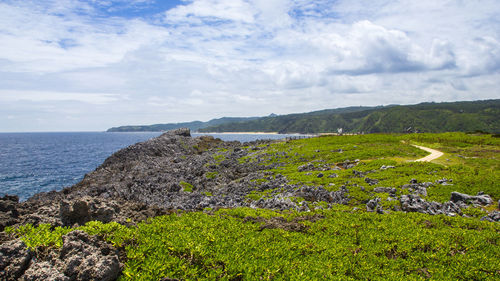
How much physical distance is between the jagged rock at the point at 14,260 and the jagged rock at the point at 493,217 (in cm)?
2426

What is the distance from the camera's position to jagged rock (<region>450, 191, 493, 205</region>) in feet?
67.5

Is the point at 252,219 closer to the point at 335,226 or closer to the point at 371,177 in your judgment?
the point at 335,226

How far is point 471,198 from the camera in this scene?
2102 cm

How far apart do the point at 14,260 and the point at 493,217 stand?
25.1 meters

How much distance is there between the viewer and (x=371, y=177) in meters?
28.3

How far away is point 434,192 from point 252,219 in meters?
16.4

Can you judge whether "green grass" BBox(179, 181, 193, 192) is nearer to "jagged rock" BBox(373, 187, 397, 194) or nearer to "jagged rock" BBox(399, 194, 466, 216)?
"jagged rock" BBox(373, 187, 397, 194)

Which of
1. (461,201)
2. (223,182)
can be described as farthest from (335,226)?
(223,182)

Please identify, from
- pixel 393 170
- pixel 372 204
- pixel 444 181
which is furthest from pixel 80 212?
pixel 393 170

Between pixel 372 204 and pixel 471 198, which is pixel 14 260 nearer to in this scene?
pixel 372 204

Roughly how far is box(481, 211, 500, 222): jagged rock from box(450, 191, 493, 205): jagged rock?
9.10ft

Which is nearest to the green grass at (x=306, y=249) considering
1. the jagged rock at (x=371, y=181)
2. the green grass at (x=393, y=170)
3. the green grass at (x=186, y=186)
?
the green grass at (x=393, y=170)

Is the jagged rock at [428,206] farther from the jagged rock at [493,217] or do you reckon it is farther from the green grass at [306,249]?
→ the green grass at [306,249]

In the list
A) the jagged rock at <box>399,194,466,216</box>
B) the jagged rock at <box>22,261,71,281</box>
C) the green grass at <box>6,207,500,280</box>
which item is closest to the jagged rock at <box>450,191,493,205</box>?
the jagged rock at <box>399,194,466,216</box>
